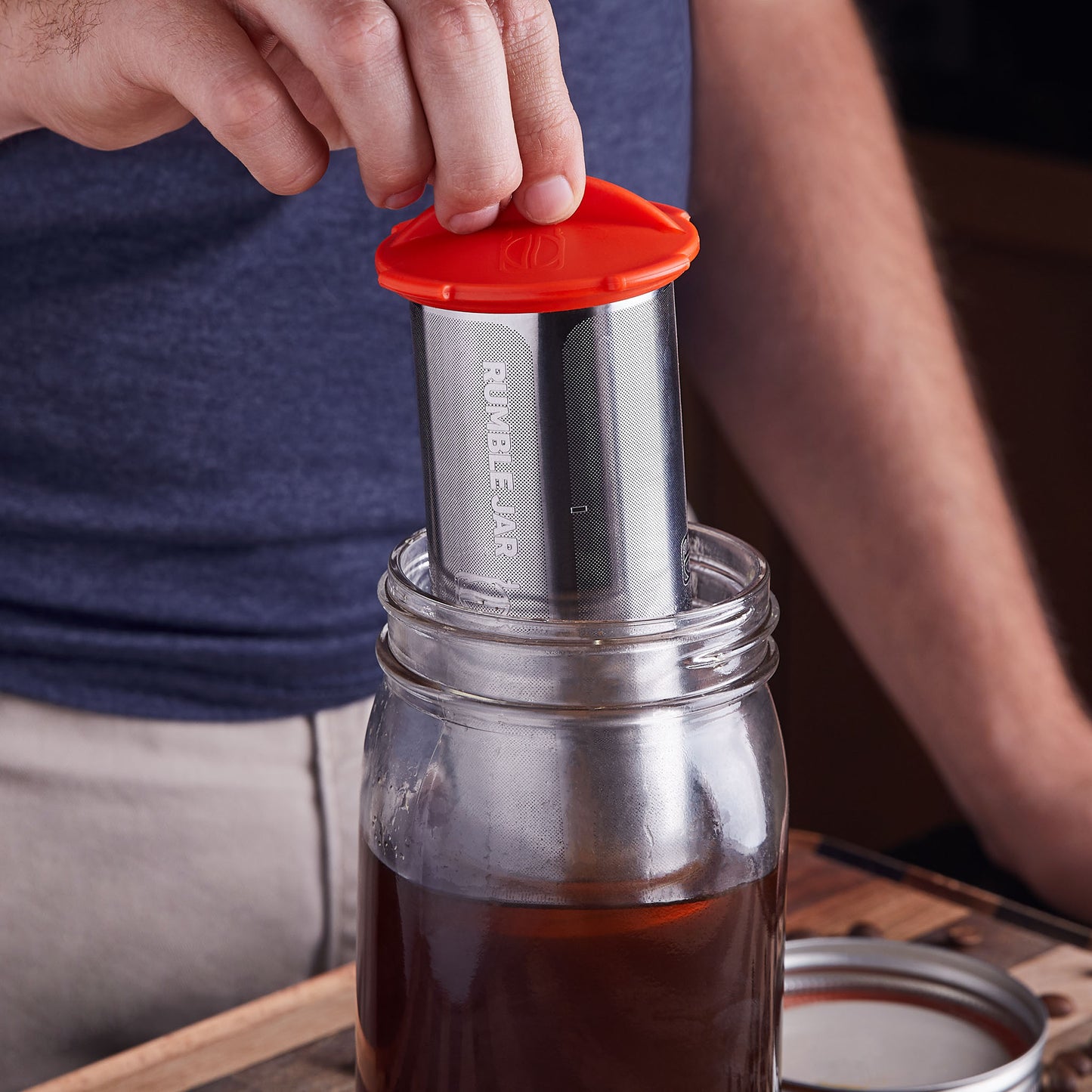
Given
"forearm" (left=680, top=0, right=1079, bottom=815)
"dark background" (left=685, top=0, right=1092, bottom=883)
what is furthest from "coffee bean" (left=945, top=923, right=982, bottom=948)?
"dark background" (left=685, top=0, right=1092, bottom=883)

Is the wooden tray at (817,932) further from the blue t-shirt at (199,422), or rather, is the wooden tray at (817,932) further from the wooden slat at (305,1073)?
the blue t-shirt at (199,422)

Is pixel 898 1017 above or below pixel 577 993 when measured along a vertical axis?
below

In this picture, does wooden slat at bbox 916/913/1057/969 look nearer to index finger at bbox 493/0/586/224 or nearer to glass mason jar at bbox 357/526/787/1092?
glass mason jar at bbox 357/526/787/1092

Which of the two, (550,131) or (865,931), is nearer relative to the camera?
(550,131)

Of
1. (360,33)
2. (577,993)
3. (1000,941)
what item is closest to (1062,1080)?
(1000,941)

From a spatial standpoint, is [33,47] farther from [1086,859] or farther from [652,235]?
[1086,859]

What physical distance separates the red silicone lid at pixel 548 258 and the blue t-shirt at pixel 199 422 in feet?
1.28

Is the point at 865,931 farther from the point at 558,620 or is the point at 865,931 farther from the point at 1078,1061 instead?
the point at 558,620

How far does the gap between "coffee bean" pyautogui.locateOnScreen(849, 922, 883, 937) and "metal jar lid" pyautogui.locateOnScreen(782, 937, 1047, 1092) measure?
2.8 inches

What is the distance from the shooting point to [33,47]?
512 millimetres

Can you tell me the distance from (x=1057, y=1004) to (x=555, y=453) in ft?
1.25

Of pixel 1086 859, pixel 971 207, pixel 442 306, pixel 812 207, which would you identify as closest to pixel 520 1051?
pixel 442 306

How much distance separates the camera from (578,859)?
1.35 ft

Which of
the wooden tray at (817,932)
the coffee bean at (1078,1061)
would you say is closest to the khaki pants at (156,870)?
the wooden tray at (817,932)
